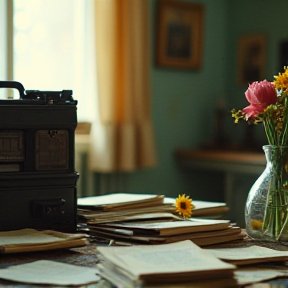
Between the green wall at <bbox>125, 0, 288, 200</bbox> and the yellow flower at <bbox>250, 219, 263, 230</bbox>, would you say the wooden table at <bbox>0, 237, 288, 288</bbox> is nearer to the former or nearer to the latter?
the yellow flower at <bbox>250, 219, 263, 230</bbox>

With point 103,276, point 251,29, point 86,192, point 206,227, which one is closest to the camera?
point 103,276

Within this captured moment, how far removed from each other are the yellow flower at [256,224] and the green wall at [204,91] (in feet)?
9.18

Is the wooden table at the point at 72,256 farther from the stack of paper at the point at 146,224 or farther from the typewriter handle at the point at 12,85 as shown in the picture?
the typewriter handle at the point at 12,85

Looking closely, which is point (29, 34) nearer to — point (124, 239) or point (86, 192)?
point (86, 192)

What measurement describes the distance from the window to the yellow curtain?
0.08 meters

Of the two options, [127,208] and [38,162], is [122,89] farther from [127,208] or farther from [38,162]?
[38,162]

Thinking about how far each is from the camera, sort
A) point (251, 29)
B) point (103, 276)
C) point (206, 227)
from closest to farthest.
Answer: point (103, 276) → point (206, 227) → point (251, 29)

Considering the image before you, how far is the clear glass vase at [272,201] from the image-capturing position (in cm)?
160

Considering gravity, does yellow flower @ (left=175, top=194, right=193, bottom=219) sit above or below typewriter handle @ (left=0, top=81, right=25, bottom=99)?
below

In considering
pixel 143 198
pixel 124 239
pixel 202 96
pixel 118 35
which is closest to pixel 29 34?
pixel 118 35

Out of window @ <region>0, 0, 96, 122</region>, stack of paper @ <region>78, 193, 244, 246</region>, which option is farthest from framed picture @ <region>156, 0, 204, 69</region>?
stack of paper @ <region>78, 193, 244, 246</region>

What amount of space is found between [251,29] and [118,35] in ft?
4.04

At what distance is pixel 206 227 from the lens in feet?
5.14

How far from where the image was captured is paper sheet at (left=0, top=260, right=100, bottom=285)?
123 cm
